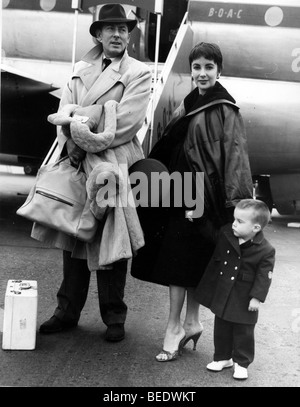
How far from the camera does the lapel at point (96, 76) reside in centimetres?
400

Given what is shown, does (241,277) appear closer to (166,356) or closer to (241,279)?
(241,279)

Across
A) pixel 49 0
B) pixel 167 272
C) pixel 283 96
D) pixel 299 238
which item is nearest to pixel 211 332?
pixel 167 272

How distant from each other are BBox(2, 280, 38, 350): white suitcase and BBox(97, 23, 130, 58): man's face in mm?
1506

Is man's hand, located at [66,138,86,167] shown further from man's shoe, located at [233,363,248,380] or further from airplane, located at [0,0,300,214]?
airplane, located at [0,0,300,214]

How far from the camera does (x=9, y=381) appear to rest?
11.4 ft

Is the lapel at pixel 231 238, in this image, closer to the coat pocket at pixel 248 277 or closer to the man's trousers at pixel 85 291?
the coat pocket at pixel 248 277

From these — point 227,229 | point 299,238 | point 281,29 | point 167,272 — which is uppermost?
point 281,29

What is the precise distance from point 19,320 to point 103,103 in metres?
1.34

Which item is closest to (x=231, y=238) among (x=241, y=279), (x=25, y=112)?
(x=241, y=279)

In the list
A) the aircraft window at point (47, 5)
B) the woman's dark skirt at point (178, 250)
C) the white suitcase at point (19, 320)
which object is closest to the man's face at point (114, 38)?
the woman's dark skirt at point (178, 250)

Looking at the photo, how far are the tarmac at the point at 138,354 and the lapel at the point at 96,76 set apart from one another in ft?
4.79

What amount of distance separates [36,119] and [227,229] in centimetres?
543

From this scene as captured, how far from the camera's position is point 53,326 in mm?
4211
